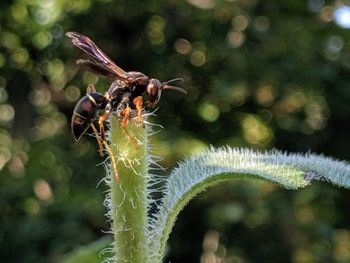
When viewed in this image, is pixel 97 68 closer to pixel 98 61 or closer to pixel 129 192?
pixel 98 61

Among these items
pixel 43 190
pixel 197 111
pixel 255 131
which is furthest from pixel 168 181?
pixel 197 111

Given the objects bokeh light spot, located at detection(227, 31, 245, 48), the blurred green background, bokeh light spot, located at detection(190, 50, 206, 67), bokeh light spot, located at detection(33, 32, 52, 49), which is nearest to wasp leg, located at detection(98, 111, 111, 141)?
the blurred green background

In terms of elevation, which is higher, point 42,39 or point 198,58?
point 42,39

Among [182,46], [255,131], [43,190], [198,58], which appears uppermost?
Answer: [182,46]

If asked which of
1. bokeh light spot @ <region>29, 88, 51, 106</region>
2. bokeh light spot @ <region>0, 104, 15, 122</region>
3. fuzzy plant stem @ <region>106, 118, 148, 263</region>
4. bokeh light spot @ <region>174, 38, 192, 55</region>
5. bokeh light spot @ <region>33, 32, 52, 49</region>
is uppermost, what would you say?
bokeh light spot @ <region>33, 32, 52, 49</region>

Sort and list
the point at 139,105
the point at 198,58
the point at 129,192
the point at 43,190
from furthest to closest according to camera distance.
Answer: the point at 198,58 < the point at 43,190 < the point at 139,105 < the point at 129,192

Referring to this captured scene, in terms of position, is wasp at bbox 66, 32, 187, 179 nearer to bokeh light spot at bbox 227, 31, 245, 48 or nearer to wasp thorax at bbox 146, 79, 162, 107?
wasp thorax at bbox 146, 79, 162, 107

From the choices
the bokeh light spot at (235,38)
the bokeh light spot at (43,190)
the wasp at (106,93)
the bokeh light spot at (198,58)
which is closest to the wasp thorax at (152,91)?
the wasp at (106,93)

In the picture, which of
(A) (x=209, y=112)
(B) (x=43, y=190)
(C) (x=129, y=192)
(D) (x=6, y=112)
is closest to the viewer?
(C) (x=129, y=192)
